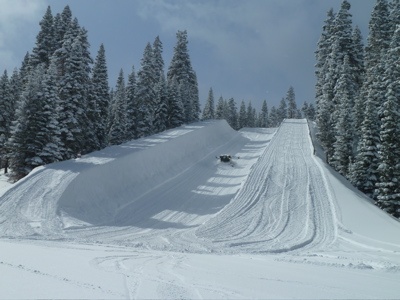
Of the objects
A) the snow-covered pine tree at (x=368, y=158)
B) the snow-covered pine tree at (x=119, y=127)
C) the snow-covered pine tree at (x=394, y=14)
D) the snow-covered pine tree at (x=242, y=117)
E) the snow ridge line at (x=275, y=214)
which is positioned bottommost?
the snow ridge line at (x=275, y=214)

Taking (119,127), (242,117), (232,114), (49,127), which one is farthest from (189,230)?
(242,117)

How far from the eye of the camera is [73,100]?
3612 cm

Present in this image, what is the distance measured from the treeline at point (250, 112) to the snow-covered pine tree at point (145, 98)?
37617 millimetres

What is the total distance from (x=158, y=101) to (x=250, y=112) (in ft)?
227

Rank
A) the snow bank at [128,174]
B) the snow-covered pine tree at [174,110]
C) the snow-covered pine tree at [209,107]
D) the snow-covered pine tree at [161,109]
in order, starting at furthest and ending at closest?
the snow-covered pine tree at [209,107] < the snow-covered pine tree at [174,110] < the snow-covered pine tree at [161,109] < the snow bank at [128,174]

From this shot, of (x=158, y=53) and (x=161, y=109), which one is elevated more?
(x=158, y=53)

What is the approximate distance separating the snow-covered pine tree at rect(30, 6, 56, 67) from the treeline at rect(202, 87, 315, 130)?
4893 centimetres

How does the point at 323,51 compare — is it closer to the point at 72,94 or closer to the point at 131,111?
the point at 131,111

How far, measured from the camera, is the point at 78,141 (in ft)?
120

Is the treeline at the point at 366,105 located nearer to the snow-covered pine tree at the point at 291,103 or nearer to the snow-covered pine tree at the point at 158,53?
the snow-covered pine tree at the point at 158,53

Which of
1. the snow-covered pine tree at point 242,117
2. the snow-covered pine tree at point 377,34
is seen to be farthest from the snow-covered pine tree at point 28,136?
the snow-covered pine tree at point 242,117

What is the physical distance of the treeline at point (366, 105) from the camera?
28531 millimetres

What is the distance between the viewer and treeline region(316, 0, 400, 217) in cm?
2853

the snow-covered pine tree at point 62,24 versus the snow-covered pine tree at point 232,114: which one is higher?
the snow-covered pine tree at point 62,24
